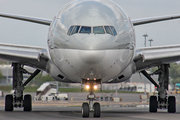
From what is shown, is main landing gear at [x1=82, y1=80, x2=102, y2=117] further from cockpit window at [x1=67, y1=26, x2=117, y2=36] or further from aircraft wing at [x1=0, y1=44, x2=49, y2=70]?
aircraft wing at [x1=0, y1=44, x2=49, y2=70]

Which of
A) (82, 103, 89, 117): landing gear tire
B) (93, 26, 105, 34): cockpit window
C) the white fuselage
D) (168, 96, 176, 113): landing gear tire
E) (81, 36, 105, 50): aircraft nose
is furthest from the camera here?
(168, 96, 176, 113): landing gear tire

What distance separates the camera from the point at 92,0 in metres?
14.9

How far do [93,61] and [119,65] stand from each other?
1655 millimetres

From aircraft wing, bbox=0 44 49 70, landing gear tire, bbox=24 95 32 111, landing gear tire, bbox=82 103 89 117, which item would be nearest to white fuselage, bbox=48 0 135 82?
landing gear tire, bbox=82 103 89 117

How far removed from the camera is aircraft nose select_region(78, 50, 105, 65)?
12.6 metres

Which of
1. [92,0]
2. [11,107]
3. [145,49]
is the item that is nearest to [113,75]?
[92,0]

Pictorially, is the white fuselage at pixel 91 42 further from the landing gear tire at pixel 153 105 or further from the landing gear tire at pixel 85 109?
the landing gear tire at pixel 153 105

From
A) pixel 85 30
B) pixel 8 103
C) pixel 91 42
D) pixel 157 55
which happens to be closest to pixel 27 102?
pixel 8 103

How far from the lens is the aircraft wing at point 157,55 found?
57.7 ft

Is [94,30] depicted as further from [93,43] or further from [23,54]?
[23,54]

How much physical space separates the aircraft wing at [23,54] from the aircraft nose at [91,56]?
502 cm

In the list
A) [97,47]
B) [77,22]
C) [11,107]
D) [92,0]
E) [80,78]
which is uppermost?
[92,0]

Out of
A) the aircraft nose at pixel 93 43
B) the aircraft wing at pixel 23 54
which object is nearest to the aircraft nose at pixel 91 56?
the aircraft nose at pixel 93 43

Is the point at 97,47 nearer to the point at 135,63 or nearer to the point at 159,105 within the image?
the point at 135,63
